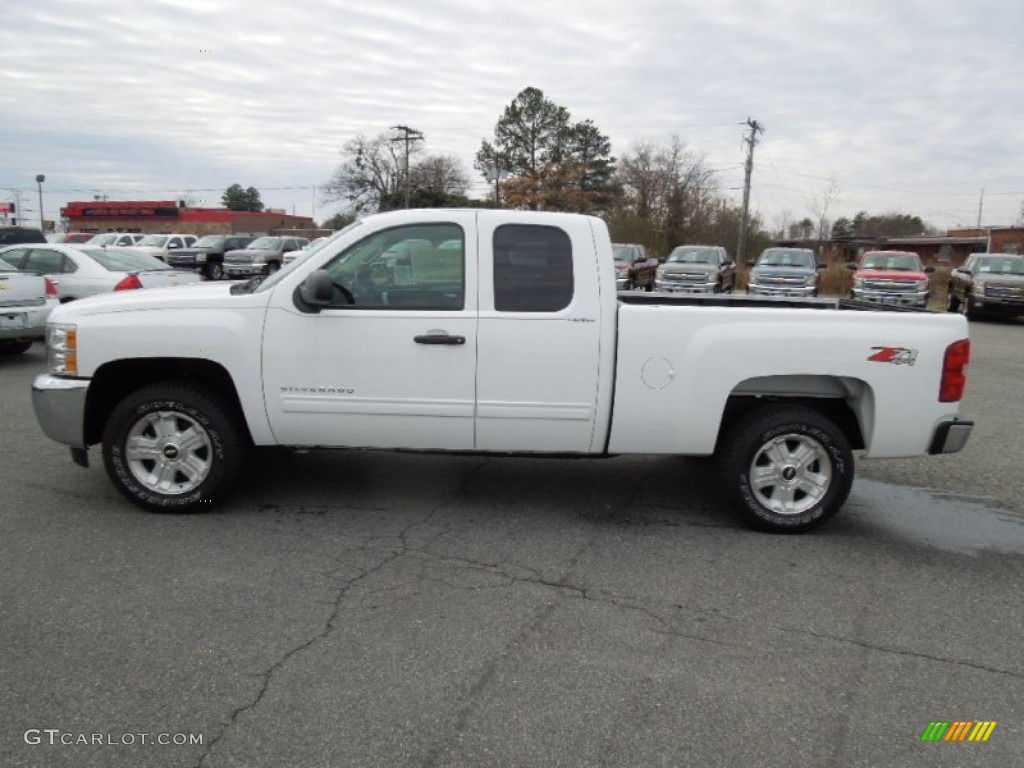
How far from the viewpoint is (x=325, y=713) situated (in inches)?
117

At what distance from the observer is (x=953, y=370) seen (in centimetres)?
471

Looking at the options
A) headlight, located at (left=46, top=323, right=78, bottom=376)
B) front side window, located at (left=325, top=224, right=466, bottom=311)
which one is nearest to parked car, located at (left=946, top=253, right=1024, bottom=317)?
front side window, located at (left=325, top=224, right=466, bottom=311)

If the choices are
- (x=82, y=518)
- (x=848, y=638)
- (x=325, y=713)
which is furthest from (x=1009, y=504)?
(x=82, y=518)

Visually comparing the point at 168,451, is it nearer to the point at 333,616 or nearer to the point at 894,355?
the point at 333,616

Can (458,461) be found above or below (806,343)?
below

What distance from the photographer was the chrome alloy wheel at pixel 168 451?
4.97m

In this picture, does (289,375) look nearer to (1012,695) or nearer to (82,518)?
(82,518)

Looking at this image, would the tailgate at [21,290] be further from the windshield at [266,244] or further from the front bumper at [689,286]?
the windshield at [266,244]

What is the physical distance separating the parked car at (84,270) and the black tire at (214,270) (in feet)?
67.9

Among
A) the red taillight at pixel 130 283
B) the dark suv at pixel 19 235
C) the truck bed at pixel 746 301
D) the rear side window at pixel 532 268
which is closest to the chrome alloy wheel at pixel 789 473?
the truck bed at pixel 746 301

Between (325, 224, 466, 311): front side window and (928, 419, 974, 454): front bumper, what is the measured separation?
9.74 feet

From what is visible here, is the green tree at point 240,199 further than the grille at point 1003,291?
Yes

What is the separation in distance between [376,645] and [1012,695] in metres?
2.59

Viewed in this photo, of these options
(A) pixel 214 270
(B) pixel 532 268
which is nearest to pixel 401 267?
(B) pixel 532 268
